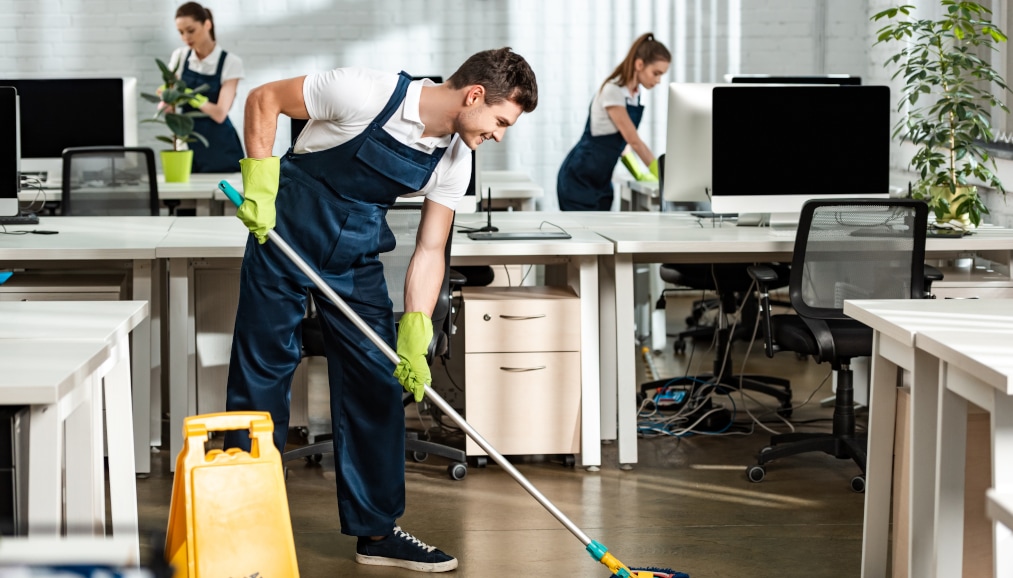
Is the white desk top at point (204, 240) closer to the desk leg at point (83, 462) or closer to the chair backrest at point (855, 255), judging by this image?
the desk leg at point (83, 462)

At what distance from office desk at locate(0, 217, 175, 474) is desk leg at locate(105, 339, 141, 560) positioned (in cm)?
98

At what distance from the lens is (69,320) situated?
2178 millimetres

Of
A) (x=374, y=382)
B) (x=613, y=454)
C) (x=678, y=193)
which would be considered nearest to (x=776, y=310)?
(x=678, y=193)

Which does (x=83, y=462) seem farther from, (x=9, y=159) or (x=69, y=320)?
(x=9, y=159)

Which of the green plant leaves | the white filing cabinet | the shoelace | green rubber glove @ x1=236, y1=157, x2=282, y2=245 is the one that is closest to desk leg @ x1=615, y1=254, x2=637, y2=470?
→ the white filing cabinet

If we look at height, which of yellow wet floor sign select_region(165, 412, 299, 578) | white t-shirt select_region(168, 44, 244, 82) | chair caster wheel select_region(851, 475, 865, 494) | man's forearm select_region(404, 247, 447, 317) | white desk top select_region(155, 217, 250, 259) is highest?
white t-shirt select_region(168, 44, 244, 82)

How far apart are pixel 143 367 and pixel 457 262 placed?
96 cm

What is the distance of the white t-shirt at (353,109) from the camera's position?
242 cm

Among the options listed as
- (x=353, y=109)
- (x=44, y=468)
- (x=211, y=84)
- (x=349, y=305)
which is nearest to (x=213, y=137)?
(x=211, y=84)

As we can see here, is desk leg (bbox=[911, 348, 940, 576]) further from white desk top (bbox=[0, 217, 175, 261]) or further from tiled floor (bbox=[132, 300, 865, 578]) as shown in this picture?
white desk top (bbox=[0, 217, 175, 261])

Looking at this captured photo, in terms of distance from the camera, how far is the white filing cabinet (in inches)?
136

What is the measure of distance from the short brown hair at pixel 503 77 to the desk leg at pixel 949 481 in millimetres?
943

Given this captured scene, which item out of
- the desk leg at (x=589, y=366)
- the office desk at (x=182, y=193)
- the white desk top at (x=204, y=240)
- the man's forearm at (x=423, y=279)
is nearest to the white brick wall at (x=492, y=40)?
the office desk at (x=182, y=193)

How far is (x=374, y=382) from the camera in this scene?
2.63 meters
